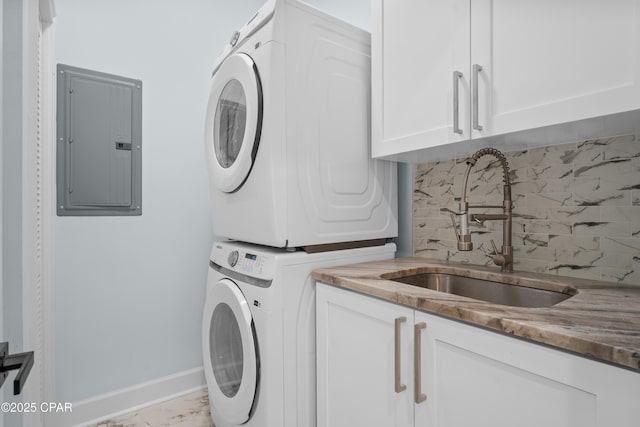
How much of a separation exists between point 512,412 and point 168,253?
1.98 m

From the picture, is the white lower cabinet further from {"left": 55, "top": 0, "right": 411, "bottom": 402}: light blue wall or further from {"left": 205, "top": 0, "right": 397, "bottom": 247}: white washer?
{"left": 55, "top": 0, "right": 411, "bottom": 402}: light blue wall

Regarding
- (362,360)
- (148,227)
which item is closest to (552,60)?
(362,360)

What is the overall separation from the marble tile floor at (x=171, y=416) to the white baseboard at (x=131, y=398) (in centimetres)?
4

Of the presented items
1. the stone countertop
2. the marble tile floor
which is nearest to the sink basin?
the stone countertop

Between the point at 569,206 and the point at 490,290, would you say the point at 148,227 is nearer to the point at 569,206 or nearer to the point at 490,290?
the point at 490,290

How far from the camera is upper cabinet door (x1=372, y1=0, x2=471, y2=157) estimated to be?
122cm

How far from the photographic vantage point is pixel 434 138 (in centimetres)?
132

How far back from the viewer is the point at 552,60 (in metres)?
1.00

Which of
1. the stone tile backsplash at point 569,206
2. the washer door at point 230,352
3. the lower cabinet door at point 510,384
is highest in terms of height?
the stone tile backsplash at point 569,206

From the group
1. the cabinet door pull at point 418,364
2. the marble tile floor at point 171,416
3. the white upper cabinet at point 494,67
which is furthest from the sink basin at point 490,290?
the marble tile floor at point 171,416

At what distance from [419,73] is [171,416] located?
2227mm

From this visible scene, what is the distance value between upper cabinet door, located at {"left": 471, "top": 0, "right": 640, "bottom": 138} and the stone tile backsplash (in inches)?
13.6

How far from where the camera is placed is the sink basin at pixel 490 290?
120 centimetres

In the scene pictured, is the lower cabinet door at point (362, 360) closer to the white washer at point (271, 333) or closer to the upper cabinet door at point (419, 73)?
the white washer at point (271, 333)
